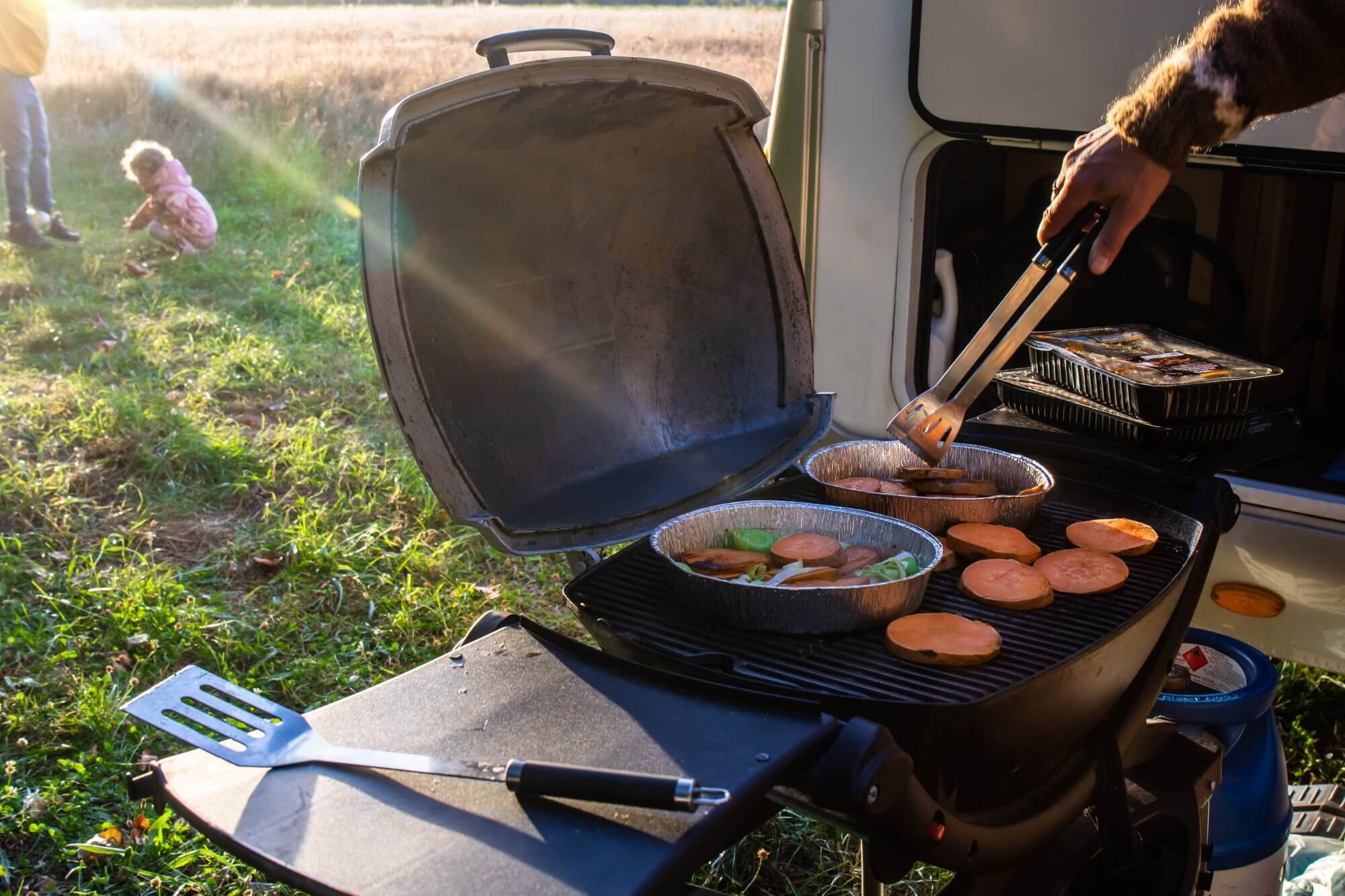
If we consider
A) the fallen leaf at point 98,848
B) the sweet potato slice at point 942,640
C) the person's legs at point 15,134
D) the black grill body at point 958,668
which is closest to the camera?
the black grill body at point 958,668

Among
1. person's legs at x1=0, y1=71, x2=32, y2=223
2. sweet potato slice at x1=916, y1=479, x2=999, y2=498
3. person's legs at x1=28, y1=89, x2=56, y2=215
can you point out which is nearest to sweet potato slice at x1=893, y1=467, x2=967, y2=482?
sweet potato slice at x1=916, y1=479, x2=999, y2=498

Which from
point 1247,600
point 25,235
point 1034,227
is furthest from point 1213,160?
point 25,235

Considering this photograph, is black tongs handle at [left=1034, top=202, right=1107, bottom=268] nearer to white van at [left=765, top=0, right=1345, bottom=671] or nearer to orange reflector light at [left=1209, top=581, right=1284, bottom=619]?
white van at [left=765, top=0, right=1345, bottom=671]

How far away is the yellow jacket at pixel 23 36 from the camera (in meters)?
7.83

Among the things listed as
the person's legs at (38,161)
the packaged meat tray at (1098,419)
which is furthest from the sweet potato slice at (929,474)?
the person's legs at (38,161)

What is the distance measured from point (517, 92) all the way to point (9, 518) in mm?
3241

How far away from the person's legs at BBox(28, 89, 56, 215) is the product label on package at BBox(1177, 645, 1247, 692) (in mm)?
8607

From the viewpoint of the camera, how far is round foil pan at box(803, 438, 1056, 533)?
6.79 ft

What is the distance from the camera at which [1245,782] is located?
2357 mm

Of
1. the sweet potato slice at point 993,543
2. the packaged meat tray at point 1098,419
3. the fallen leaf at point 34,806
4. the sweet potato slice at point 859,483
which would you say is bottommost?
the fallen leaf at point 34,806

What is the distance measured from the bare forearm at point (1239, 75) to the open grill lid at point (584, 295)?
0.68 meters

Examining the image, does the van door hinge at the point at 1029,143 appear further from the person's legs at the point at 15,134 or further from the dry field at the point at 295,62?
the person's legs at the point at 15,134

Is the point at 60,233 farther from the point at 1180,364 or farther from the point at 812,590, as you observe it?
the point at 812,590

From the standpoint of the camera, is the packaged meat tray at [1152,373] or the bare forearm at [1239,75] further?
the packaged meat tray at [1152,373]
